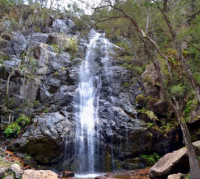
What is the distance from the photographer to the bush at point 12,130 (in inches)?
386

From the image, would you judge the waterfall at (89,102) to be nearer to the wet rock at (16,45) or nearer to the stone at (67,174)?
the stone at (67,174)

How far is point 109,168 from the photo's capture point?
9.59 metres

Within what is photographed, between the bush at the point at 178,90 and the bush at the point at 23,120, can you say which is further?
the bush at the point at 23,120

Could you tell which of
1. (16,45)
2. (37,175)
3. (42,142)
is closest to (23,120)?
(42,142)

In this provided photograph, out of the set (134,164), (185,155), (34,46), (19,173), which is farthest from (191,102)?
(34,46)

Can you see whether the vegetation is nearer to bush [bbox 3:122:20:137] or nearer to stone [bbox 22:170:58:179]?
bush [bbox 3:122:20:137]

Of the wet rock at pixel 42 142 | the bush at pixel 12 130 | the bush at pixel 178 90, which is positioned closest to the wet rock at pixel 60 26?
the bush at pixel 12 130

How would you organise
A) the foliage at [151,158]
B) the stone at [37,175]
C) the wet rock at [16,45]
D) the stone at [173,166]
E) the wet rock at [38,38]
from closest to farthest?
the stone at [37,175] < the stone at [173,166] < the foliage at [151,158] < the wet rock at [16,45] < the wet rock at [38,38]

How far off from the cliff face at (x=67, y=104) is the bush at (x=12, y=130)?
1.52 feet

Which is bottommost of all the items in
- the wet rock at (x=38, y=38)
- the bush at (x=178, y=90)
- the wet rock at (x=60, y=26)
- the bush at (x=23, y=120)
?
the bush at (x=23, y=120)

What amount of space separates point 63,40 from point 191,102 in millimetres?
12085

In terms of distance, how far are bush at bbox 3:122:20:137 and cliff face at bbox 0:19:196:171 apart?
0.46m

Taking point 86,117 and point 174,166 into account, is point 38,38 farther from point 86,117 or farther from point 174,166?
point 174,166

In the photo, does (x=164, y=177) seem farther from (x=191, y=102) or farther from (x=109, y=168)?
(x=191, y=102)
